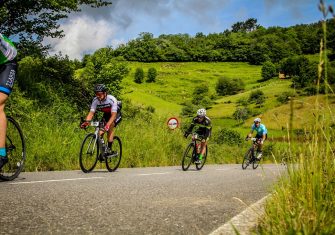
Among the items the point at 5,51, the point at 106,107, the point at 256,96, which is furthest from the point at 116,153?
the point at 256,96

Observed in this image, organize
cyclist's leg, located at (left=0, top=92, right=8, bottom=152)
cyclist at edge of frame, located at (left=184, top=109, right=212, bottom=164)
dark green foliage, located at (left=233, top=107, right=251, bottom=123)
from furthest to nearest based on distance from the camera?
1. dark green foliage, located at (left=233, top=107, right=251, bottom=123)
2. cyclist at edge of frame, located at (left=184, top=109, right=212, bottom=164)
3. cyclist's leg, located at (left=0, top=92, right=8, bottom=152)

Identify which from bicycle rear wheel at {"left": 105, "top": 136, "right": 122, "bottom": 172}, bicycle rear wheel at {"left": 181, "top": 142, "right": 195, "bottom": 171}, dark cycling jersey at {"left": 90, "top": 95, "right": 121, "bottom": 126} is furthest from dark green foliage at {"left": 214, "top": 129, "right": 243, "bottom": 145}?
dark cycling jersey at {"left": 90, "top": 95, "right": 121, "bottom": 126}

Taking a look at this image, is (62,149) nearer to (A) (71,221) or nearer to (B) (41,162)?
(B) (41,162)

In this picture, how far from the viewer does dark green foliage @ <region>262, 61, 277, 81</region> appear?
158m

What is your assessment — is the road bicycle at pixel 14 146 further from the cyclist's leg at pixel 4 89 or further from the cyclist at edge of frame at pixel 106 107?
the cyclist at edge of frame at pixel 106 107

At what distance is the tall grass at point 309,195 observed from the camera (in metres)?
2.41

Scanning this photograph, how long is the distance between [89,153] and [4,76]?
424cm

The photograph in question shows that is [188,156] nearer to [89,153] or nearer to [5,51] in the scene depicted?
[89,153]

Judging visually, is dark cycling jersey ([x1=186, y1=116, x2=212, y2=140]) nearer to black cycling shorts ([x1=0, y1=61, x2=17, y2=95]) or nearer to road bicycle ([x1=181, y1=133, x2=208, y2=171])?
road bicycle ([x1=181, y1=133, x2=208, y2=171])

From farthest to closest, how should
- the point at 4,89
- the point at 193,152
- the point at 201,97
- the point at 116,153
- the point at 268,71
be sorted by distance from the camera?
1. the point at 268,71
2. the point at 201,97
3. the point at 193,152
4. the point at 116,153
5. the point at 4,89

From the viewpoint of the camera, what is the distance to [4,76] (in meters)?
5.36

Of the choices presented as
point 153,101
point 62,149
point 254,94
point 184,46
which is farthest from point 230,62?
point 62,149

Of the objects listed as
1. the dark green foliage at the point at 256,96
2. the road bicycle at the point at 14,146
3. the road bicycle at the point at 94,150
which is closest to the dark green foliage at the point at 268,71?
the dark green foliage at the point at 256,96

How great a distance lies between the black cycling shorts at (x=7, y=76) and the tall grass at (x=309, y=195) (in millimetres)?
3752
